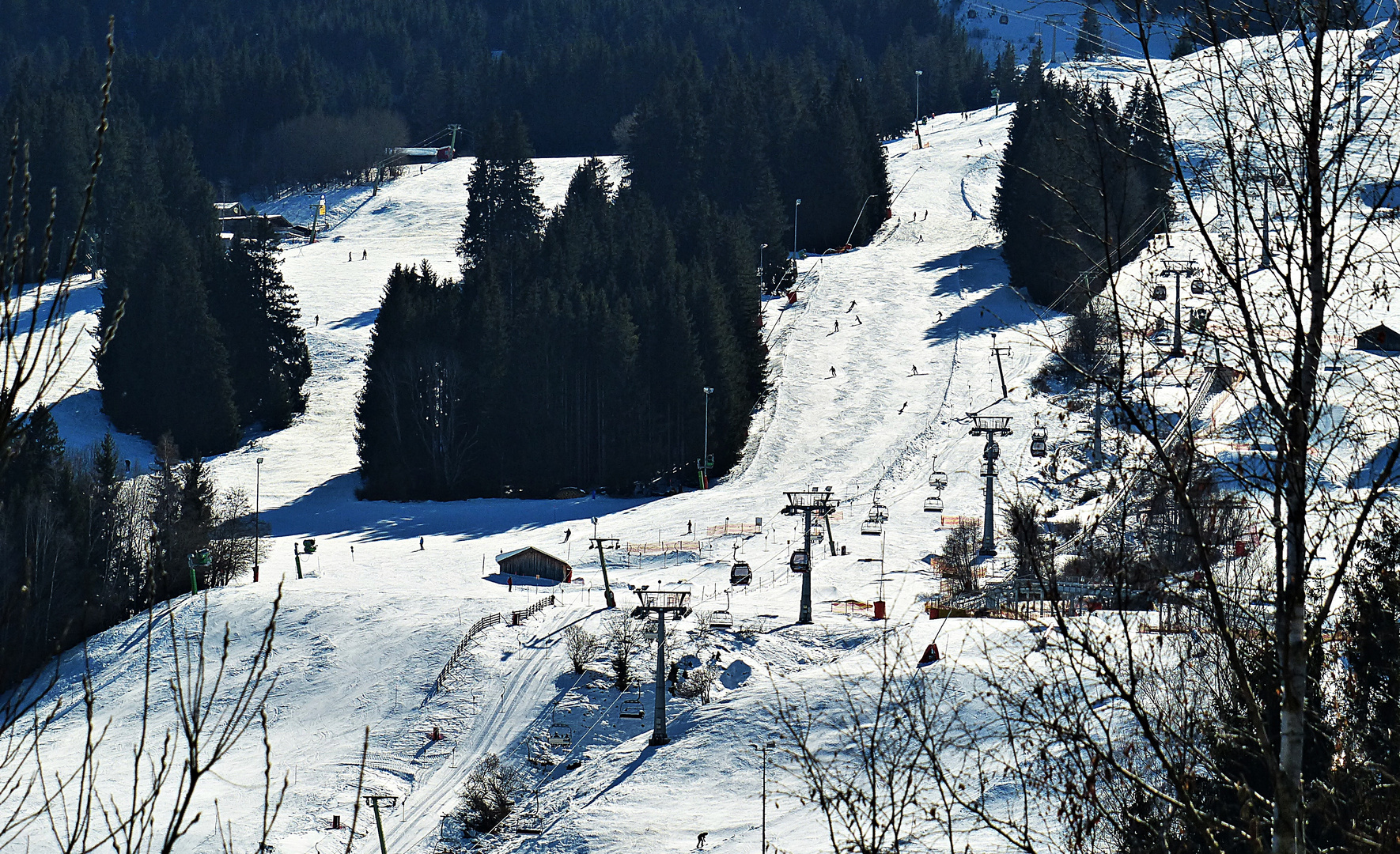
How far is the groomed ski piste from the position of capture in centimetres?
3191

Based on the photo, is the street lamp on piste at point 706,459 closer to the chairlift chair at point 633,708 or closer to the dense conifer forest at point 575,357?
the dense conifer forest at point 575,357

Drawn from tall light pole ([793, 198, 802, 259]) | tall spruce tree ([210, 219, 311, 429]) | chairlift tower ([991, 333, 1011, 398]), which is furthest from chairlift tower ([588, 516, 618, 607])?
tall light pole ([793, 198, 802, 259])

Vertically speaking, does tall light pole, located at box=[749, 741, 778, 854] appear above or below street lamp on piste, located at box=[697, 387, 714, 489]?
above

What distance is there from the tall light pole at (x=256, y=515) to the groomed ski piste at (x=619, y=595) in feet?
1.51

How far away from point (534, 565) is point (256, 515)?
1141 centimetres

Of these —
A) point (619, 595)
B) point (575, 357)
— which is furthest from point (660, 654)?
point (575, 357)

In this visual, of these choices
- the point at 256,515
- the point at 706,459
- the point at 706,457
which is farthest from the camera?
the point at 706,457

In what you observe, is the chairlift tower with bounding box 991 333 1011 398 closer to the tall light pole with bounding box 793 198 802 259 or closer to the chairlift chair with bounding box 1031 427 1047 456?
the chairlift chair with bounding box 1031 427 1047 456

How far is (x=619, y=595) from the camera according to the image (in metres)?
43.2

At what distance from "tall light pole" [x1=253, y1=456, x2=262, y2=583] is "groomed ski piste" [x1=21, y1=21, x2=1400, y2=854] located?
460mm

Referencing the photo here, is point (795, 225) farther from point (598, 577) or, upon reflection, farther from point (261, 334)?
point (598, 577)

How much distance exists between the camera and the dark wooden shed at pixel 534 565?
152ft

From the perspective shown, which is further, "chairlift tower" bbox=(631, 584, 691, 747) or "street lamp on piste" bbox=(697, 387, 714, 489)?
"street lamp on piste" bbox=(697, 387, 714, 489)

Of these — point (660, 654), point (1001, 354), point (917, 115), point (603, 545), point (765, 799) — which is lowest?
point (603, 545)
